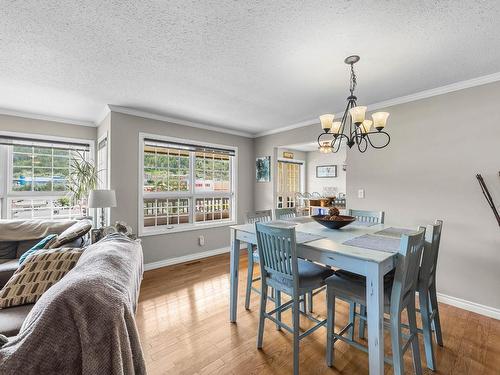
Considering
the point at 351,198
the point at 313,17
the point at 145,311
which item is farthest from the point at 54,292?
the point at 351,198

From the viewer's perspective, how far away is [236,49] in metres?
1.93

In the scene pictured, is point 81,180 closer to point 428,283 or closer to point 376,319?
point 376,319

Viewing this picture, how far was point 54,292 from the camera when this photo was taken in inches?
38.4

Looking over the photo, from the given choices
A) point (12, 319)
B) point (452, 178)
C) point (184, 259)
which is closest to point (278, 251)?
point (12, 319)

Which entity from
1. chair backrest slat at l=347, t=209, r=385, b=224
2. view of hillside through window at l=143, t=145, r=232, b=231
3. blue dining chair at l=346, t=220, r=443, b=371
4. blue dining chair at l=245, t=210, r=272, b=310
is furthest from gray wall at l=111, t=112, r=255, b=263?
blue dining chair at l=346, t=220, r=443, b=371

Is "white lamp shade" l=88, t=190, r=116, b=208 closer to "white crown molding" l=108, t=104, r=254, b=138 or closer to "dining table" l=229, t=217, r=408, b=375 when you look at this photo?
"white crown molding" l=108, t=104, r=254, b=138

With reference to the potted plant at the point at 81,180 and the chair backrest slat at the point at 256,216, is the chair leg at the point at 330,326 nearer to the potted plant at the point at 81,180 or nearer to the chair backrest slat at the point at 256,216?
the chair backrest slat at the point at 256,216

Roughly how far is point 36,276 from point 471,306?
3.88 m

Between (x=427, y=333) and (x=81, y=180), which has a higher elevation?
(x=81, y=180)

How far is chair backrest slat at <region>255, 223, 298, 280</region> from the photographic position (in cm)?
167

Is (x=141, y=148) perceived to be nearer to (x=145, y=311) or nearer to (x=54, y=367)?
(x=145, y=311)

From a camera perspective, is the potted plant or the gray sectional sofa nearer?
the gray sectional sofa

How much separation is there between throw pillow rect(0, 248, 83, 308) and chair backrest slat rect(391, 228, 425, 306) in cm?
218

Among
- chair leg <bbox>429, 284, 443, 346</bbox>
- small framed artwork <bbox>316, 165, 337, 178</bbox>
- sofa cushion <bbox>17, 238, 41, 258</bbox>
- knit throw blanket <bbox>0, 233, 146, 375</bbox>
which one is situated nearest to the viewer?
knit throw blanket <bbox>0, 233, 146, 375</bbox>
